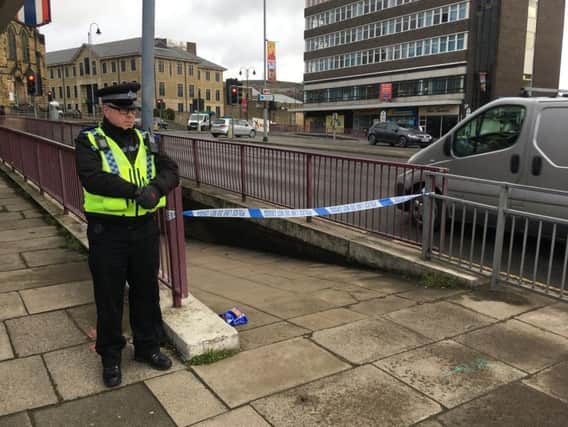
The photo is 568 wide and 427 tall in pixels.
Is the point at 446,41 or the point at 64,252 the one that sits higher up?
the point at 446,41

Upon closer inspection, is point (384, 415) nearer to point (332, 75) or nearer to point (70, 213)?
point (70, 213)

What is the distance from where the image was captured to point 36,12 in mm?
11891

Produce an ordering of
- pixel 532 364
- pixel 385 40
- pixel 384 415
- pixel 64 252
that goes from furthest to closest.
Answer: pixel 385 40 < pixel 64 252 < pixel 532 364 < pixel 384 415

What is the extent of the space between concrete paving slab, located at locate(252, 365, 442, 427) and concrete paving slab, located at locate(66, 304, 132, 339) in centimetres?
145

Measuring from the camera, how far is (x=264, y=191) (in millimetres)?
8453

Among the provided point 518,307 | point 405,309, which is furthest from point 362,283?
point 518,307

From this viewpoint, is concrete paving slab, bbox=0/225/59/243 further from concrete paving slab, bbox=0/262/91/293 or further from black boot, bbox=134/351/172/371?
black boot, bbox=134/351/172/371

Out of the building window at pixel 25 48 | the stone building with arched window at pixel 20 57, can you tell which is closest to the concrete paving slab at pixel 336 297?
the stone building with arched window at pixel 20 57

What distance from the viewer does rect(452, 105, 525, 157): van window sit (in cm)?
664

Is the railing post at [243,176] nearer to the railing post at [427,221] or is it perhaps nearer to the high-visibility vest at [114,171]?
the railing post at [427,221]

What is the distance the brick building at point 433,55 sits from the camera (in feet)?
166

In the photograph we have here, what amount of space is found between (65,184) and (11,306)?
3.38m

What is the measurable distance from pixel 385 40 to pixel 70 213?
58197 millimetres

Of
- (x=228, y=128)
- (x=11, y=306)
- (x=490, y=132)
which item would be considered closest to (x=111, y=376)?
(x=11, y=306)
